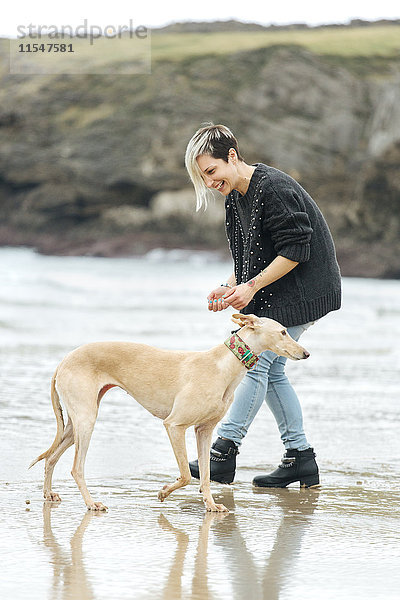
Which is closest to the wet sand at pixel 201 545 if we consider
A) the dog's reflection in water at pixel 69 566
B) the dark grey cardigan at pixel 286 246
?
the dog's reflection in water at pixel 69 566

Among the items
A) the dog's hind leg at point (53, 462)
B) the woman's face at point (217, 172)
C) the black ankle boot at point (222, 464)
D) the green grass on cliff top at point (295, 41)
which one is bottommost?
the black ankle boot at point (222, 464)

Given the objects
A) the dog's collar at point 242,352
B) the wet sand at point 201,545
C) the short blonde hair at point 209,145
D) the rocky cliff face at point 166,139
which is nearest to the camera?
the wet sand at point 201,545

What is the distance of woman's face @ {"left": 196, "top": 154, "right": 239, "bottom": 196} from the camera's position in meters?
5.00

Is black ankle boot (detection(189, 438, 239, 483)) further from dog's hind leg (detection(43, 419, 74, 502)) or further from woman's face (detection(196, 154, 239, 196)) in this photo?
woman's face (detection(196, 154, 239, 196))

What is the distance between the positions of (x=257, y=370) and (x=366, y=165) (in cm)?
4371

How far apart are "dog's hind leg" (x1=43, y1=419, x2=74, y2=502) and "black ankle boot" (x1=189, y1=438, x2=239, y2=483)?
32.0 inches

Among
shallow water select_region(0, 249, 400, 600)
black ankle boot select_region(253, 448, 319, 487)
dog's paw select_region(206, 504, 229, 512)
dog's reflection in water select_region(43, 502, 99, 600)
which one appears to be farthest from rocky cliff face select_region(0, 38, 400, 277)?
dog's reflection in water select_region(43, 502, 99, 600)

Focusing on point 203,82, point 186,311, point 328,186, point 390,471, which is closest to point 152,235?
point 328,186

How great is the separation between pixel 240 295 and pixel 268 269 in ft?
0.71

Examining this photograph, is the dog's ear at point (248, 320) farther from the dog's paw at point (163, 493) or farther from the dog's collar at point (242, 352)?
the dog's paw at point (163, 493)

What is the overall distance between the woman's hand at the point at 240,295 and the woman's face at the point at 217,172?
1.87ft

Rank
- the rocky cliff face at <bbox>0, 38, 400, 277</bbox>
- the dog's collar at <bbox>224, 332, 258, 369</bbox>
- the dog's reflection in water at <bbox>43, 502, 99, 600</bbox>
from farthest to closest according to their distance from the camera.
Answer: the rocky cliff face at <bbox>0, 38, 400, 277</bbox>, the dog's collar at <bbox>224, 332, 258, 369</bbox>, the dog's reflection in water at <bbox>43, 502, 99, 600</bbox>

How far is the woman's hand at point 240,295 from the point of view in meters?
4.97

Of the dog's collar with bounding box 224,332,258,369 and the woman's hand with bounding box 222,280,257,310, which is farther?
the woman's hand with bounding box 222,280,257,310
